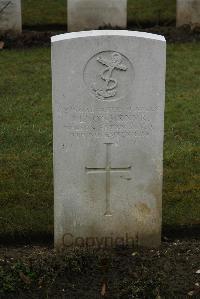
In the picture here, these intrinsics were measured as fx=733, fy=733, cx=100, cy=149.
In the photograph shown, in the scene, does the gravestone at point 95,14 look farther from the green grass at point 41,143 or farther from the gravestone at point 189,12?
the green grass at point 41,143

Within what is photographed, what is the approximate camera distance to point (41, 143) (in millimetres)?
7980

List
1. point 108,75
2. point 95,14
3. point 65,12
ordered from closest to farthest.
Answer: point 108,75 < point 95,14 < point 65,12

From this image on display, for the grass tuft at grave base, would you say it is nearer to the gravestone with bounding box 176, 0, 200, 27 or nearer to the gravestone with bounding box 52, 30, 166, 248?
the gravestone with bounding box 52, 30, 166, 248

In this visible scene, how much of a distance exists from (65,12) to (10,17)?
2080 mm

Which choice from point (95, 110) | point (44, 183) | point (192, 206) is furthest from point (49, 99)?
point (95, 110)

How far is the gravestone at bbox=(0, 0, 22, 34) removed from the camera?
12562 millimetres

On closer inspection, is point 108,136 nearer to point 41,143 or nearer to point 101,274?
point 101,274

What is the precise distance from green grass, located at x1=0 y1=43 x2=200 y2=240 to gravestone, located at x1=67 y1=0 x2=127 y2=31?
1192 mm

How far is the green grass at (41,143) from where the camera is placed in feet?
20.6

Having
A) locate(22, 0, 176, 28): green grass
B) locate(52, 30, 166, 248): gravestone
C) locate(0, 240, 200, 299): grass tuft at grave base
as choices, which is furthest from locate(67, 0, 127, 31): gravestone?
locate(0, 240, 200, 299): grass tuft at grave base

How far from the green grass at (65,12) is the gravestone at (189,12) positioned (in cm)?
68

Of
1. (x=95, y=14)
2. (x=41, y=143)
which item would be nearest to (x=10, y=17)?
(x=95, y=14)

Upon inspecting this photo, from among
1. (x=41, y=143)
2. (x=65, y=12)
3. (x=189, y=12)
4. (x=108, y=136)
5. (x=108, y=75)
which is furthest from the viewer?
(x=65, y=12)

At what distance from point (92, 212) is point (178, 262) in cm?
74
